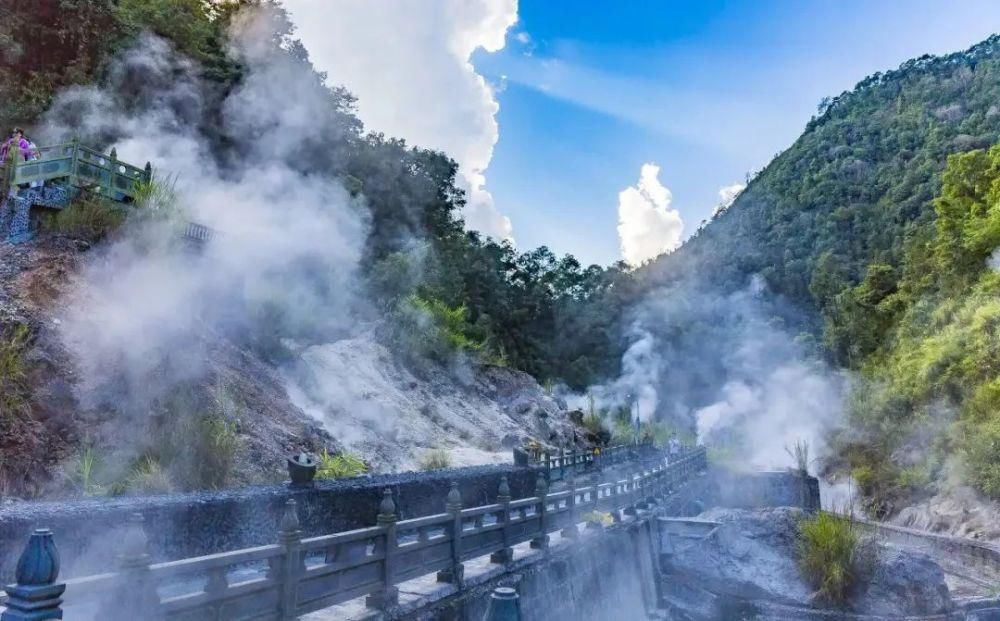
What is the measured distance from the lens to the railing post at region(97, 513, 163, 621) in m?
3.35

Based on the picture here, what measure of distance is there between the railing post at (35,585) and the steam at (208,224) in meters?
8.81

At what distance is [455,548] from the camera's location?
6625 mm

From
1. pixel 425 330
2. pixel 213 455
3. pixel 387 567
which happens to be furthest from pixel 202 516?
pixel 425 330

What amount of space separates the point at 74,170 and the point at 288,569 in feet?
40.7

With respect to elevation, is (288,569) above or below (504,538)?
above

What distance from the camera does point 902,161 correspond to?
58.6 m

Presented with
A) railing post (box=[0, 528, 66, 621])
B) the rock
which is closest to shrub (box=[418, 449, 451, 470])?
the rock

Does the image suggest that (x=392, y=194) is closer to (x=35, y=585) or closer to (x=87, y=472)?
(x=87, y=472)

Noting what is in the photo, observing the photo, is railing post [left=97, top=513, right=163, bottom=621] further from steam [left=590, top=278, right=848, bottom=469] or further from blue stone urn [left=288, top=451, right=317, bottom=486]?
steam [left=590, top=278, right=848, bottom=469]

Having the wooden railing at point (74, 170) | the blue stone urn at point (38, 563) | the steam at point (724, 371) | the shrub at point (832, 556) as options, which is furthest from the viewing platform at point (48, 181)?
the steam at point (724, 371)

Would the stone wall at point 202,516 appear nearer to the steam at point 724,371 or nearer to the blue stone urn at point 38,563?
the blue stone urn at point 38,563

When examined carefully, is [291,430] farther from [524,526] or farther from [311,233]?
[311,233]

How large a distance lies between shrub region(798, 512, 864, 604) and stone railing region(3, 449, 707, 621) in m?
5.13

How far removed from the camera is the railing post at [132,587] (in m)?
3.35
